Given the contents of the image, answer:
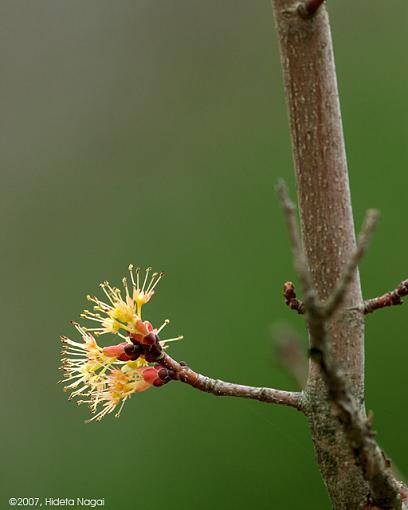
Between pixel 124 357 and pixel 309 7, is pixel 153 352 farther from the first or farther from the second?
pixel 309 7

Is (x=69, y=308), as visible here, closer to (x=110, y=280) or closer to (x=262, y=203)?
(x=110, y=280)

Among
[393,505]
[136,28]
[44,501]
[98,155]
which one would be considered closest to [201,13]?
[136,28]

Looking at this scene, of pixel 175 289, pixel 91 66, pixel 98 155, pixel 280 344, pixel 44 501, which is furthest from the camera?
pixel 91 66

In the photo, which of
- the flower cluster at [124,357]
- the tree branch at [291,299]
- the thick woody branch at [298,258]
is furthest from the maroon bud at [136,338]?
the thick woody branch at [298,258]

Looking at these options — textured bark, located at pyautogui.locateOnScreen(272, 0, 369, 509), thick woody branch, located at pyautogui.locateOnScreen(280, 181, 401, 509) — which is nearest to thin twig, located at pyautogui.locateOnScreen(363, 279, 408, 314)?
textured bark, located at pyautogui.locateOnScreen(272, 0, 369, 509)

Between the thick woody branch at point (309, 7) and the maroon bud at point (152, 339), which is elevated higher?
the thick woody branch at point (309, 7)

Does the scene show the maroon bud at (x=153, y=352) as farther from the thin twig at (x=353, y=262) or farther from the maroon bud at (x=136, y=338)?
the thin twig at (x=353, y=262)
